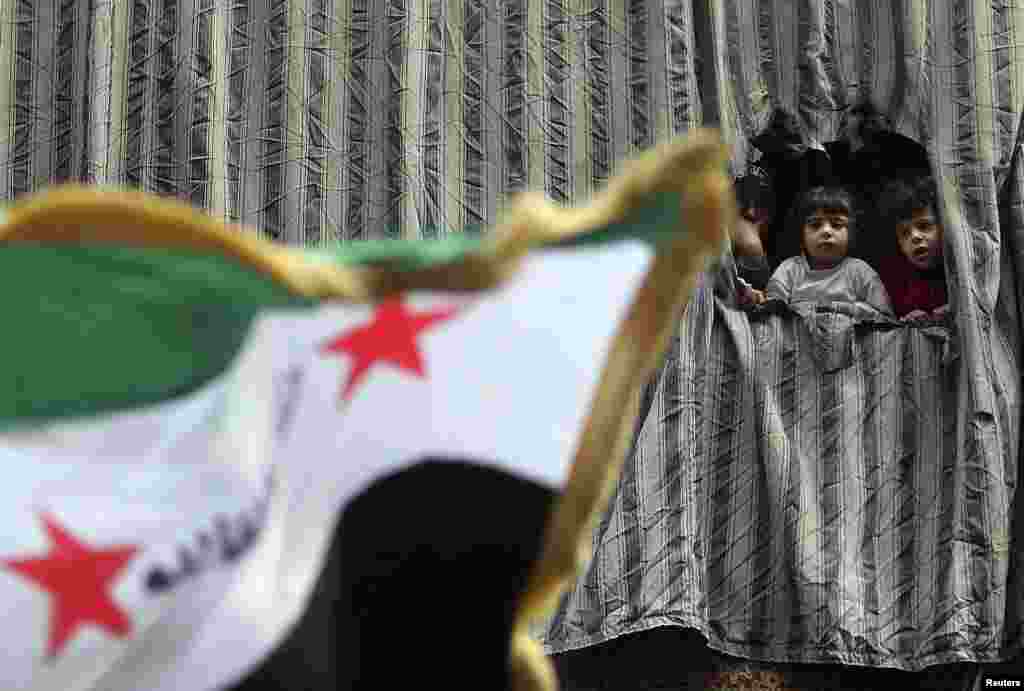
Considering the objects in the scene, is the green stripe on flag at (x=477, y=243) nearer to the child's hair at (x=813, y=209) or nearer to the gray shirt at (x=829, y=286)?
the gray shirt at (x=829, y=286)

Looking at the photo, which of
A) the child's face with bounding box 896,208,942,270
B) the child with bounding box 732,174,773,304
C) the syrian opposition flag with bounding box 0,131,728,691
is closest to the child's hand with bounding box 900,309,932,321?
the child's face with bounding box 896,208,942,270

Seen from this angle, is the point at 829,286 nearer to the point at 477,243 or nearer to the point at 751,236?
the point at 751,236

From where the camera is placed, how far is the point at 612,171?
13.5 feet

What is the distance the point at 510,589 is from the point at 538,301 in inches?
9.8

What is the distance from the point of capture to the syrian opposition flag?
1.33 metres

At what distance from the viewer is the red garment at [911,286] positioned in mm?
4250

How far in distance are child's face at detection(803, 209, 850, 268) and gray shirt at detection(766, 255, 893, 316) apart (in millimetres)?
23

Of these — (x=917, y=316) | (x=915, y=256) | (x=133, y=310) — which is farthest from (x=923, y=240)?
(x=133, y=310)

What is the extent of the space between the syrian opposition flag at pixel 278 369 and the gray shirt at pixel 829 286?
2851mm

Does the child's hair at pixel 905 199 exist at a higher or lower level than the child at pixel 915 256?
higher

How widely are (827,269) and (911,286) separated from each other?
0.22 meters

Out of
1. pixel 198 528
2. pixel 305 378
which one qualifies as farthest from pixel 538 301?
pixel 198 528

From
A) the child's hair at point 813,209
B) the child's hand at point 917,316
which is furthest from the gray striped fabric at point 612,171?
the child's hair at point 813,209

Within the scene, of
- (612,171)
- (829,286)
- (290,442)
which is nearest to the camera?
(290,442)
